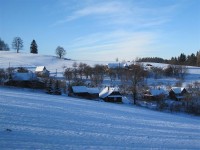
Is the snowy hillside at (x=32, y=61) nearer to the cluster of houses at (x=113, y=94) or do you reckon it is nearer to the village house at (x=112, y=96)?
the cluster of houses at (x=113, y=94)

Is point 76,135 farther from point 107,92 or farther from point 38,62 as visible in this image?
point 38,62

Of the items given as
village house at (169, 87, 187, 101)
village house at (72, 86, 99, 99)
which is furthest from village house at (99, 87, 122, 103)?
village house at (169, 87, 187, 101)

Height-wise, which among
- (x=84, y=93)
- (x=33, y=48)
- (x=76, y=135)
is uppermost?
(x=33, y=48)

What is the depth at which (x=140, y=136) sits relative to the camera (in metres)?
17.3

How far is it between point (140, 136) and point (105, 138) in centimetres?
271

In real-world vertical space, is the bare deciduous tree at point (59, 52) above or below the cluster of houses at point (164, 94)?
above

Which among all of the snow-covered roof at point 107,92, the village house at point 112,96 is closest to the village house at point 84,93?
the snow-covered roof at point 107,92

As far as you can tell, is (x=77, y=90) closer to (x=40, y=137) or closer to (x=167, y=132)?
(x=167, y=132)

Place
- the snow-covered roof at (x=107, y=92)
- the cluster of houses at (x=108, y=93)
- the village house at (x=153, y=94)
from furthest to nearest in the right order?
the village house at (x=153, y=94) → the snow-covered roof at (x=107, y=92) → the cluster of houses at (x=108, y=93)

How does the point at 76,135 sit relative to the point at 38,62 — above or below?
below

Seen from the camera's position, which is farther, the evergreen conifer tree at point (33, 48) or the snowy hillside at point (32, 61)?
the evergreen conifer tree at point (33, 48)

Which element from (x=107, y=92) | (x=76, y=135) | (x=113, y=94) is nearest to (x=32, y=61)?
(x=107, y=92)

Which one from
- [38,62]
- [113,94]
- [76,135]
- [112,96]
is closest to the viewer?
[76,135]

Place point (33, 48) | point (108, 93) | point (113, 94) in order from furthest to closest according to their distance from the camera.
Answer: point (33, 48) < point (108, 93) < point (113, 94)
